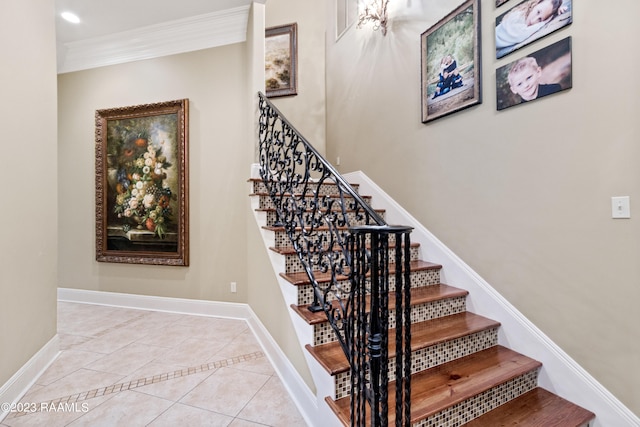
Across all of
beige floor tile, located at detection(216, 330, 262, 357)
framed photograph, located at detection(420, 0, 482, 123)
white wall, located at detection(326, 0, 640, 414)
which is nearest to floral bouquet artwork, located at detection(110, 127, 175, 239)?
beige floor tile, located at detection(216, 330, 262, 357)

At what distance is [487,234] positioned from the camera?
7.22 feet

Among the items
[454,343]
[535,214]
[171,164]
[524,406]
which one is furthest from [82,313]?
[535,214]

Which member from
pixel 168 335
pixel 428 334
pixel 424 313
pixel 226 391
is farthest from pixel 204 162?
pixel 428 334

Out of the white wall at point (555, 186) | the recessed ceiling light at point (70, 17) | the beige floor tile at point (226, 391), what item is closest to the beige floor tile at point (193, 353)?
the beige floor tile at point (226, 391)

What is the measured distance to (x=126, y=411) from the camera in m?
1.80

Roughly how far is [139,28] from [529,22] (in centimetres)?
403

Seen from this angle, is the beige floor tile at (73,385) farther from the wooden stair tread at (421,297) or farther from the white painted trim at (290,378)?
the wooden stair tread at (421,297)

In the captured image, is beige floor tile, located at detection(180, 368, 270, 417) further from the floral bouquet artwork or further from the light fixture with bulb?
the light fixture with bulb

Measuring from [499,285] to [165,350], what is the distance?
2785 millimetres

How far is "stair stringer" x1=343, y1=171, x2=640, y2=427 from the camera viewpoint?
5.13 ft

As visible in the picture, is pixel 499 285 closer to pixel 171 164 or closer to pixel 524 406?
pixel 524 406

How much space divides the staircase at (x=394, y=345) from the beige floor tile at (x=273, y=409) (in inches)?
9.7

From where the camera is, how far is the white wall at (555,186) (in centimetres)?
152

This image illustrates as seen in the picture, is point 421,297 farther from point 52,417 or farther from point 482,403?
point 52,417
